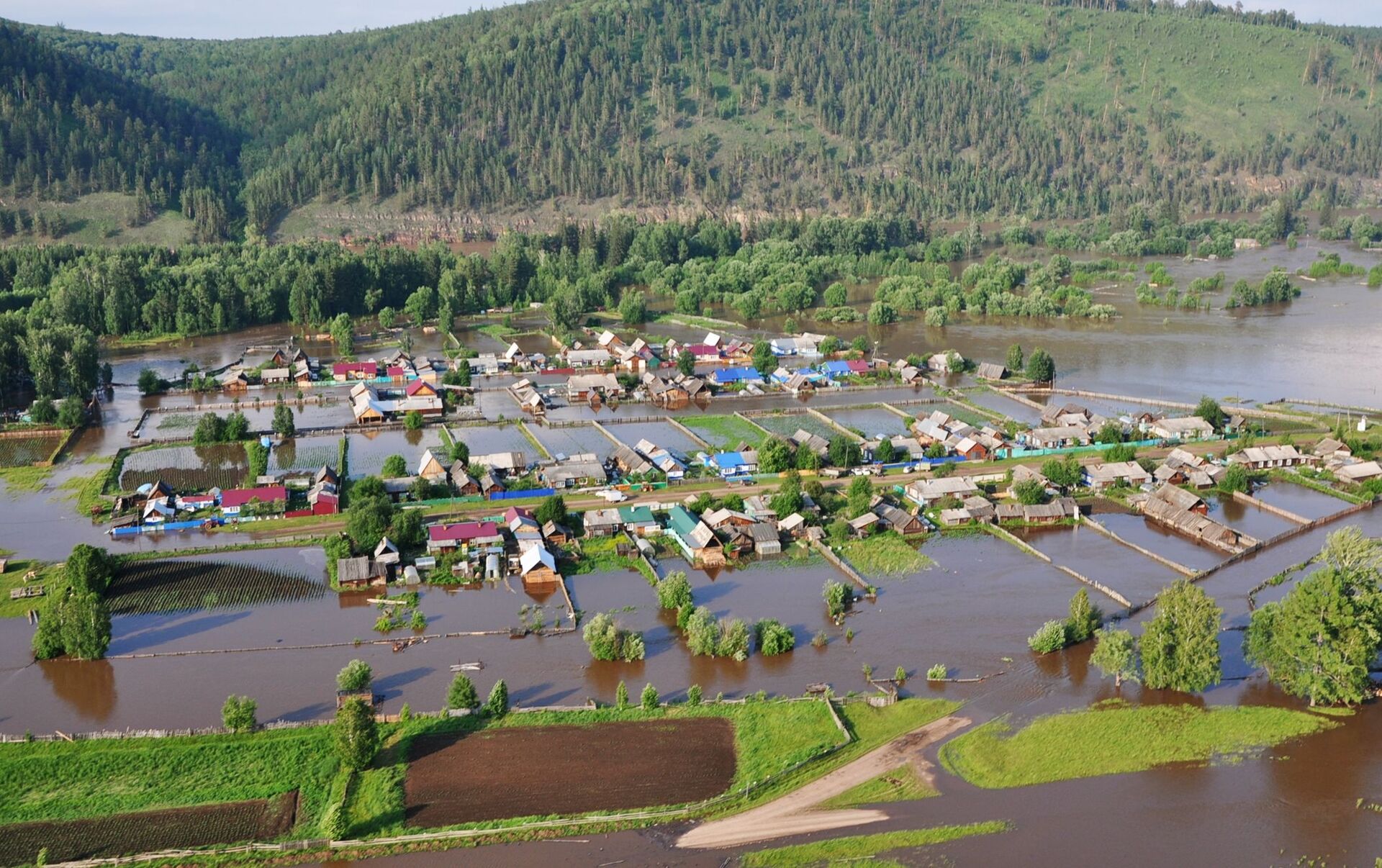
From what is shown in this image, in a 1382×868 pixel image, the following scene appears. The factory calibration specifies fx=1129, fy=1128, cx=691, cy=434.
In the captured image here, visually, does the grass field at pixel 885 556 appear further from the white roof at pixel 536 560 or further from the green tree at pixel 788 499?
the white roof at pixel 536 560

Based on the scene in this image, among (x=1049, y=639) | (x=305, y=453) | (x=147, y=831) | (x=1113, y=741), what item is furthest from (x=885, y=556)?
(x=305, y=453)

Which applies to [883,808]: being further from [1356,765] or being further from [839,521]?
[839,521]

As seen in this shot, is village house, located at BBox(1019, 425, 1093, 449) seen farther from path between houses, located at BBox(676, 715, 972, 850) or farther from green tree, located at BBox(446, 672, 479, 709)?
green tree, located at BBox(446, 672, 479, 709)

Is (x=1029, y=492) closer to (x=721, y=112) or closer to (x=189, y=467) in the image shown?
(x=189, y=467)

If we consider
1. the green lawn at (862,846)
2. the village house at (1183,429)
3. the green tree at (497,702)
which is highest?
the village house at (1183,429)

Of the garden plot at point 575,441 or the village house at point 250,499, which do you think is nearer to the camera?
the village house at point 250,499

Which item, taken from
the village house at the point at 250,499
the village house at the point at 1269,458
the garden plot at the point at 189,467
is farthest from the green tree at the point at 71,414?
the village house at the point at 1269,458

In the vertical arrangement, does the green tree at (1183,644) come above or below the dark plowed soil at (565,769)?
above

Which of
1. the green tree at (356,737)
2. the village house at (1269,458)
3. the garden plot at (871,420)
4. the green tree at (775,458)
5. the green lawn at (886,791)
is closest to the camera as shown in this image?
the green lawn at (886,791)
